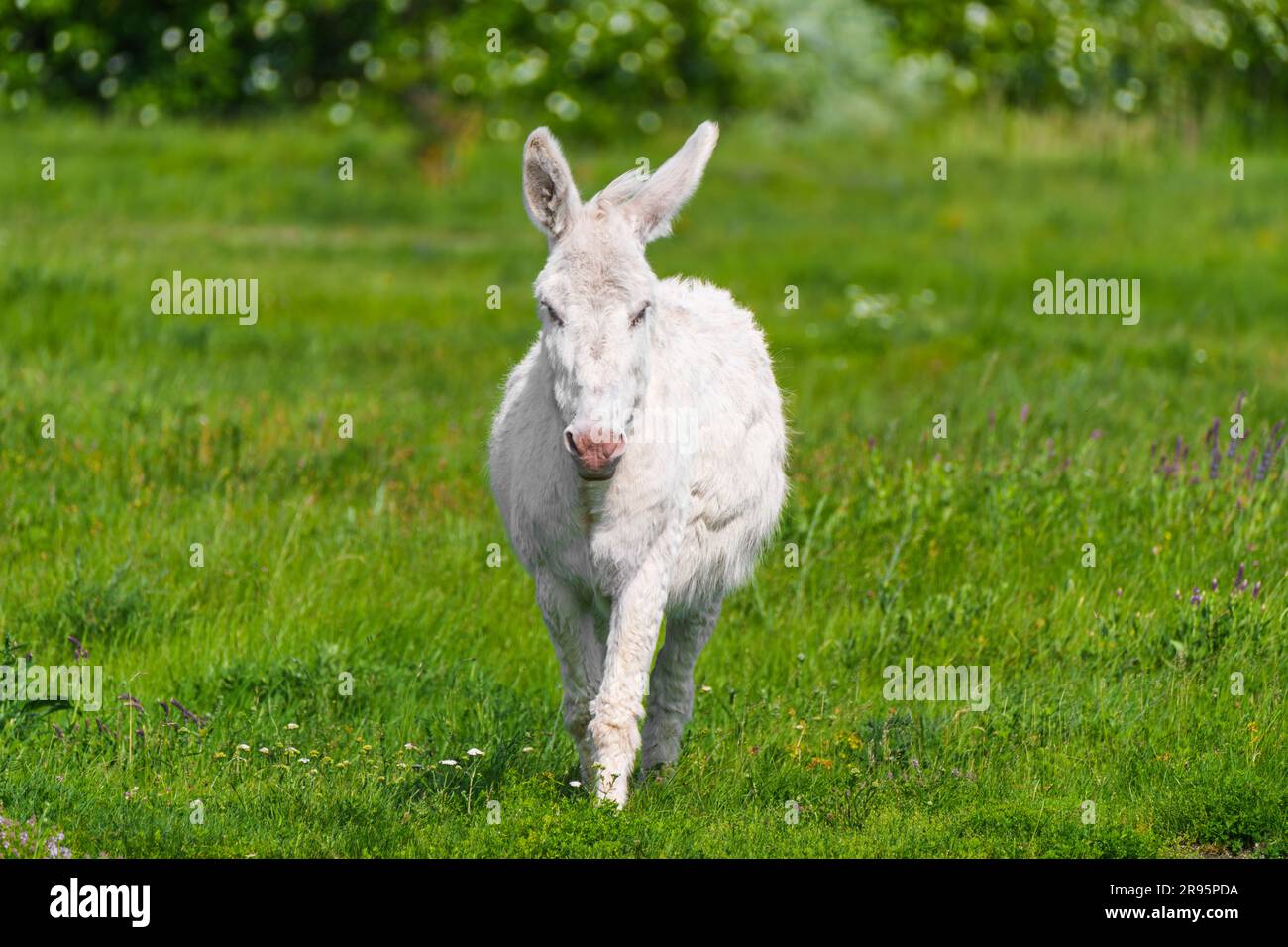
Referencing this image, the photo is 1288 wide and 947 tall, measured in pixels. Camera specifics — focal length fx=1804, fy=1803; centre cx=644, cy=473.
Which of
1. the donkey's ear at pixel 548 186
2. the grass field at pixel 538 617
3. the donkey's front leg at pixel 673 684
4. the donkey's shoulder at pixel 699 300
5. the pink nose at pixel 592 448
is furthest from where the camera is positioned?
the donkey's shoulder at pixel 699 300

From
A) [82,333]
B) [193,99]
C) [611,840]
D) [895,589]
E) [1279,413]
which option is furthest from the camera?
[193,99]

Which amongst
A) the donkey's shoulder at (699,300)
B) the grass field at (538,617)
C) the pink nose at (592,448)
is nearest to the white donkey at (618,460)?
the pink nose at (592,448)

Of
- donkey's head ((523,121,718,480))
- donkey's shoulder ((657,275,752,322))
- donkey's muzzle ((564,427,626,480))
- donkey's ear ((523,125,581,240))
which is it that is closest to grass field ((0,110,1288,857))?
donkey's muzzle ((564,427,626,480))

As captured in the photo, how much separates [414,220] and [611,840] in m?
14.4

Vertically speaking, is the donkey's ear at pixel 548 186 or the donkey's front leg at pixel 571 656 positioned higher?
the donkey's ear at pixel 548 186

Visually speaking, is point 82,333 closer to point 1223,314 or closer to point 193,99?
point 1223,314

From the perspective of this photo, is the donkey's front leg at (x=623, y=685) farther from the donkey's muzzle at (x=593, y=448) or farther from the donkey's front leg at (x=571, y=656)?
the donkey's muzzle at (x=593, y=448)

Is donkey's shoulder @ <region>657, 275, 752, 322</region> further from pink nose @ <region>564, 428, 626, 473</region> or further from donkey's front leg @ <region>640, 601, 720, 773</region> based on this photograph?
pink nose @ <region>564, 428, 626, 473</region>

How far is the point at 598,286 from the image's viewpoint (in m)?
5.75

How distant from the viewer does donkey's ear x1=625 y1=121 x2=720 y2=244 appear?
19.7 feet

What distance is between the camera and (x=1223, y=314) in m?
15.3

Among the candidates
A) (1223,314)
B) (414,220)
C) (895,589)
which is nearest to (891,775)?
(895,589)

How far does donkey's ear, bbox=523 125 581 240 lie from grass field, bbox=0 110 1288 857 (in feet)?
6.33

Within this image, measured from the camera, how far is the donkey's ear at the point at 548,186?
5949mm
